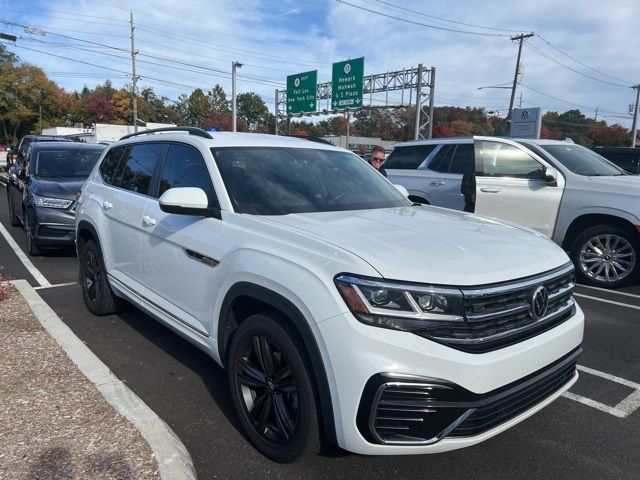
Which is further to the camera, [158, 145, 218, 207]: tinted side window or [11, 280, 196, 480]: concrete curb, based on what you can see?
[158, 145, 218, 207]: tinted side window

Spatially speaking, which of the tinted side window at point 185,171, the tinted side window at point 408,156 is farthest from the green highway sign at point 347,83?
the tinted side window at point 185,171

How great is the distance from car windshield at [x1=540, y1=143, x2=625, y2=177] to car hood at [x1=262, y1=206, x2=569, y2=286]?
14.4 feet

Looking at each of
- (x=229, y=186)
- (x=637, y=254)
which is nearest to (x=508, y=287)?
(x=229, y=186)

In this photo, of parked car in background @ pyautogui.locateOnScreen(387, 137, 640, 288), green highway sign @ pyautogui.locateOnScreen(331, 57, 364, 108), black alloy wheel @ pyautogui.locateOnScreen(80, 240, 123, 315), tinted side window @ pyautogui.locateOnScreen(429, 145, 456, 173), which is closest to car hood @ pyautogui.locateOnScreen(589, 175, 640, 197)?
parked car in background @ pyautogui.locateOnScreen(387, 137, 640, 288)

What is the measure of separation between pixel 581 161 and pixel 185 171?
590 cm

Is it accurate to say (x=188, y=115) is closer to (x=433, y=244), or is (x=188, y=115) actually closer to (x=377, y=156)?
(x=377, y=156)

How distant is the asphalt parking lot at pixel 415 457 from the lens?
278 cm

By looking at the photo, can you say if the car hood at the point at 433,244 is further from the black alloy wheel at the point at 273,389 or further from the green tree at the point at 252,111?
the green tree at the point at 252,111

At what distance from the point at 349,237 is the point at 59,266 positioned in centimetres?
629

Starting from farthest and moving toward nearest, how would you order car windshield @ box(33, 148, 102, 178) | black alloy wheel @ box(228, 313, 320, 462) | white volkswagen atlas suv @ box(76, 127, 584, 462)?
car windshield @ box(33, 148, 102, 178)
black alloy wheel @ box(228, 313, 320, 462)
white volkswagen atlas suv @ box(76, 127, 584, 462)

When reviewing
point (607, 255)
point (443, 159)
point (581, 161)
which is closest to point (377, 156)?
point (443, 159)

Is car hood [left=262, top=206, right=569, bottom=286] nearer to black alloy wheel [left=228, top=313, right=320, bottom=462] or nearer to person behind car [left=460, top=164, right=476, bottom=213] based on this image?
black alloy wheel [left=228, top=313, right=320, bottom=462]

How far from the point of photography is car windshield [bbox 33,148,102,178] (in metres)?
8.84

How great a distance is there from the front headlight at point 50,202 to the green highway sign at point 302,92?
22.0m
